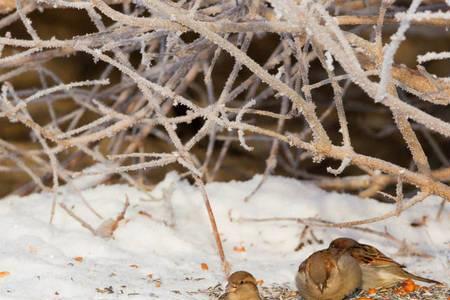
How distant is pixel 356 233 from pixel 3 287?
6.88 ft

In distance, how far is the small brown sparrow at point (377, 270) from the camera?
157 inches

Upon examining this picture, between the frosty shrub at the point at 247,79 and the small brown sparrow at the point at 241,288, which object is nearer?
the frosty shrub at the point at 247,79

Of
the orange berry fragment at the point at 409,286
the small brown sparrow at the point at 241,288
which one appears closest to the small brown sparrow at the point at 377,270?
the orange berry fragment at the point at 409,286

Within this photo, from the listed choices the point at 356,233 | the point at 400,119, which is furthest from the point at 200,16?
the point at 356,233

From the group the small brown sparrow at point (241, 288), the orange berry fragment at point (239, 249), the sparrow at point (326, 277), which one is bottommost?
the small brown sparrow at point (241, 288)

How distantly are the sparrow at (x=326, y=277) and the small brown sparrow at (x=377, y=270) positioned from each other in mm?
107

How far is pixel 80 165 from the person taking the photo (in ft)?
24.3

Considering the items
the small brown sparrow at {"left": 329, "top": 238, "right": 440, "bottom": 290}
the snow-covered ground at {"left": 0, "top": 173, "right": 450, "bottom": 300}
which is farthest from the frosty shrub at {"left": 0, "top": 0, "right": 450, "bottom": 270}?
the small brown sparrow at {"left": 329, "top": 238, "right": 440, "bottom": 290}

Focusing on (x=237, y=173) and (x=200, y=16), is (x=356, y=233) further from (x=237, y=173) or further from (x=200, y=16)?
(x=237, y=173)

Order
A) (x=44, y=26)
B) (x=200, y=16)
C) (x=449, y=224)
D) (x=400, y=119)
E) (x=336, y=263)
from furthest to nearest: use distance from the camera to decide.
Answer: (x=44, y=26), (x=449, y=224), (x=336, y=263), (x=200, y=16), (x=400, y=119)

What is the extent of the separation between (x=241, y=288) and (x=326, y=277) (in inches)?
17.7

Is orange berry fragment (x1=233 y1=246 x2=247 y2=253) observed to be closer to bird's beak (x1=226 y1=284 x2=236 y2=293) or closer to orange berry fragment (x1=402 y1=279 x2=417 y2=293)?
orange berry fragment (x1=402 y1=279 x2=417 y2=293)

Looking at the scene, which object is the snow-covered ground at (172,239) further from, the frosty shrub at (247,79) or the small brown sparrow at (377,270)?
the small brown sparrow at (377,270)

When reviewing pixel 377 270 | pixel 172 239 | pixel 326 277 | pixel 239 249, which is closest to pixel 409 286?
pixel 377 270
